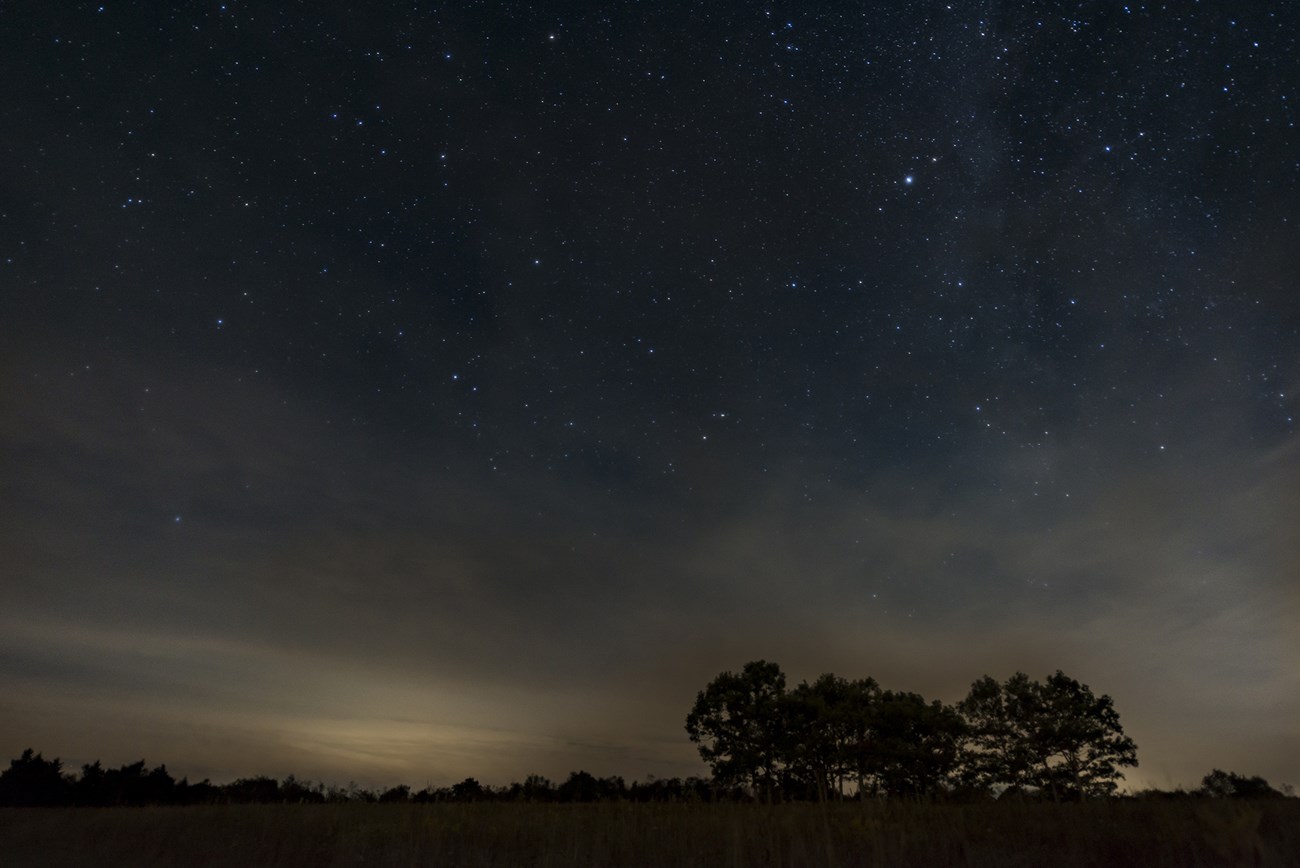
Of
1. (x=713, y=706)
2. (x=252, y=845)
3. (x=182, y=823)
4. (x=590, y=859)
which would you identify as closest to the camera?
(x=590, y=859)

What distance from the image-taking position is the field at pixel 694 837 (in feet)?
24.6

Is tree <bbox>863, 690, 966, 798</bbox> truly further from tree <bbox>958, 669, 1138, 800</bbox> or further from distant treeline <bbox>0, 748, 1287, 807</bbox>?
distant treeline <bbox>0, 748, 1287, 807</bbox>

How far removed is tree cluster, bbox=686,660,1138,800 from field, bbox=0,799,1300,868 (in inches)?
1315

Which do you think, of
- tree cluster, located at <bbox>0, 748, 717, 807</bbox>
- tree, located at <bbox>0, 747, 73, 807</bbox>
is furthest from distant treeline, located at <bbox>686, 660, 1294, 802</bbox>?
tree, located at <bbox>0, 747, 73, 807</bbox>

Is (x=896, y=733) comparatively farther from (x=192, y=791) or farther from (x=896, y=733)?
(x=192, y=791)

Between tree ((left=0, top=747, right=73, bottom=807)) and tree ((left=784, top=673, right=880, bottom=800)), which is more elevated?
tree ((left=784, top=673, right=880, bottom=800))

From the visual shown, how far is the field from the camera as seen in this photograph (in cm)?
751

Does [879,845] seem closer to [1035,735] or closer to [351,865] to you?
[351,865]

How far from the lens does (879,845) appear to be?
23.3ft

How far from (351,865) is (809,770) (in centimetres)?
3955

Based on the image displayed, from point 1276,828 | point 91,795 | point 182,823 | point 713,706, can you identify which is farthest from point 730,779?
point 1276,828

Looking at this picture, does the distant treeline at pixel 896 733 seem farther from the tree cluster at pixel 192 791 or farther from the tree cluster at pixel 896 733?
the tree cluster at pixel 192 791

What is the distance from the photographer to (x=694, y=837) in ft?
30.5

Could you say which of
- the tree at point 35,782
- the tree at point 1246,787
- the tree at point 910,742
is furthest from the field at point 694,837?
the tree at point 910,742
